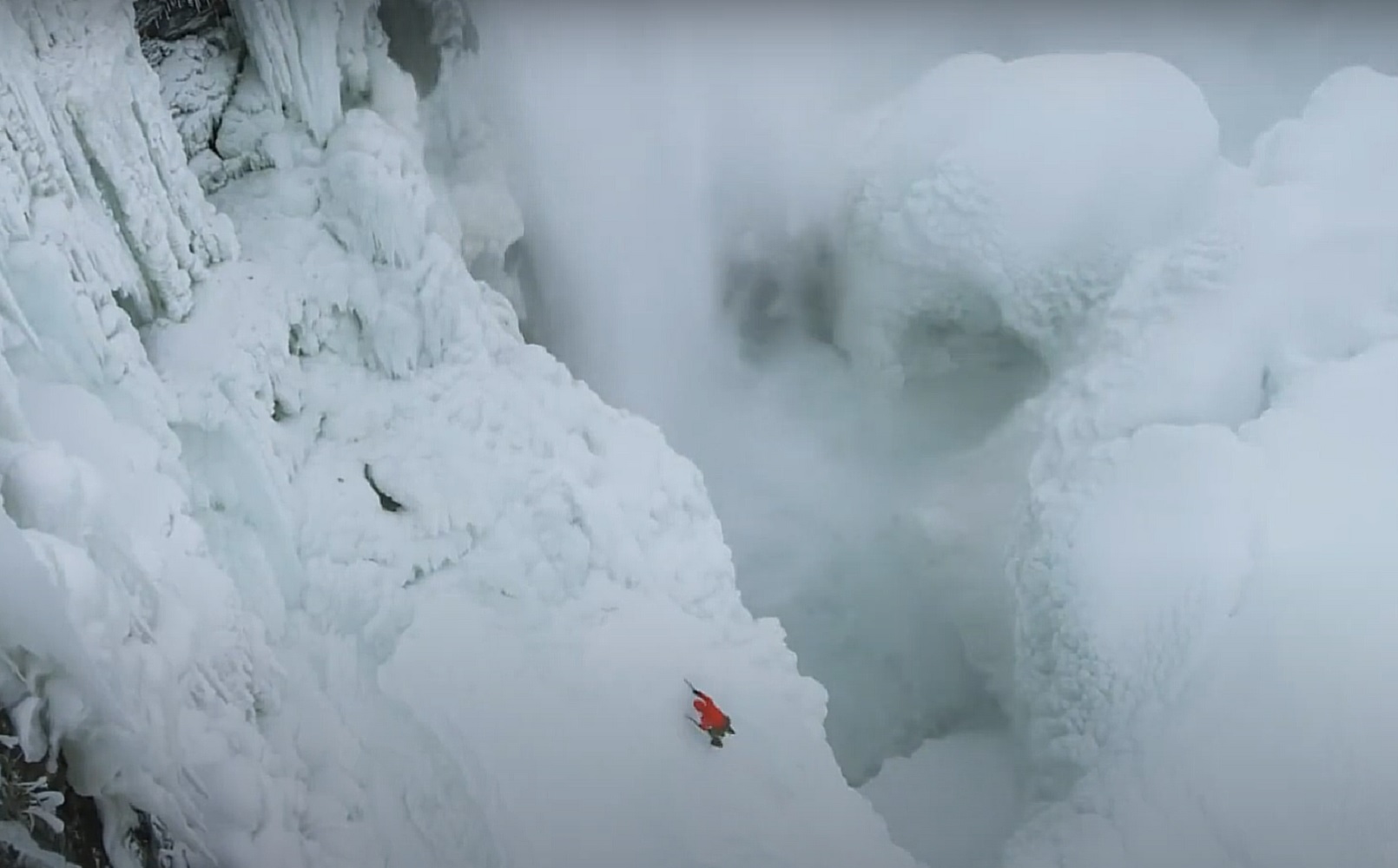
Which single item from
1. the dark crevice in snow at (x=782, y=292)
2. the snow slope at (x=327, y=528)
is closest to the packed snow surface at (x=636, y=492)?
the snow slope at (x=327, y=528)

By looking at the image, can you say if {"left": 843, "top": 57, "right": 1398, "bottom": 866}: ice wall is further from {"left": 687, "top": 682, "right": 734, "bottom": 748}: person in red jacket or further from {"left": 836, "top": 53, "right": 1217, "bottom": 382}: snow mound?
{"left": 687, "top": 682, "right": 734, "bottom": 748}: person in red jacket

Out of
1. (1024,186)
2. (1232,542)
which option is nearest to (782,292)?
(1024,186)

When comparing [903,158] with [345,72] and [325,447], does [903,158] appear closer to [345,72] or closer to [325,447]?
[345,72]

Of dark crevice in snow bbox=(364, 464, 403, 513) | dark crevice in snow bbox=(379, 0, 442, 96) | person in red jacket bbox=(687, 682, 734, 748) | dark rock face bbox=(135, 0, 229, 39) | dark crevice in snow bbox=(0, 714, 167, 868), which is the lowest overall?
person in red jacket bbox=(687, 682, 734, 748)

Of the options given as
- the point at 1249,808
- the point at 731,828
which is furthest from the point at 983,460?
the point at 731,828

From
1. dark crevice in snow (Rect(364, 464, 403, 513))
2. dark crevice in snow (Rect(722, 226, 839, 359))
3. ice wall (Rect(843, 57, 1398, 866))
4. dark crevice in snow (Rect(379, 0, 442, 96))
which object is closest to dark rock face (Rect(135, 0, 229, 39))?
dark crevice in snow (Rect(379, 0, 442, 96))
